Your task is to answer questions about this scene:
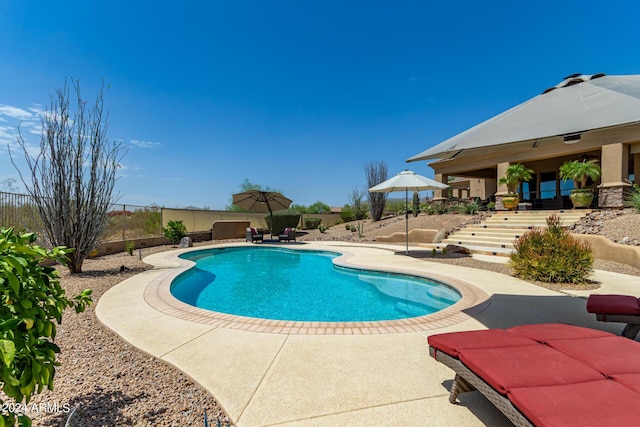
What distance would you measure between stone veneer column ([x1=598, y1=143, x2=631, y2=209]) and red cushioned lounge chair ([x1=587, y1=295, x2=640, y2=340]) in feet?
37.3

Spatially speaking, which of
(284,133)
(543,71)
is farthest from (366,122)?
(543,71)

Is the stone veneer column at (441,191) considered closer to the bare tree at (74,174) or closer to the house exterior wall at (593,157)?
the house exterior wall at (593,157)

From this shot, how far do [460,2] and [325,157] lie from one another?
2298cm

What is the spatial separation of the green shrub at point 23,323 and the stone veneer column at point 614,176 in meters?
16.4

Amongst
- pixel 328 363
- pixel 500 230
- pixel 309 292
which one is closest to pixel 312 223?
pixel 500 230

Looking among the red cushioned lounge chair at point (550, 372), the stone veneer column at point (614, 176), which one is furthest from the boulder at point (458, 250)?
the red cushioned lounge chair at point (550, 372)

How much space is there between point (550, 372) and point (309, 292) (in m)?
5.53

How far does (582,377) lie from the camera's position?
1883 millimetres

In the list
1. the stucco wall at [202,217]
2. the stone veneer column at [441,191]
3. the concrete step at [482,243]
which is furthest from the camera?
the stone veneer column at [441,191]

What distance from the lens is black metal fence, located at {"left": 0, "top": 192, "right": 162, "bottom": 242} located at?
758 centimetres

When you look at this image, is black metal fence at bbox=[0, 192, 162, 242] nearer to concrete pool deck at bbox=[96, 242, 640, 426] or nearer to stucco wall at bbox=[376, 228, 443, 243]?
concrete pool deck at bbox=[96, 242, 640, 426]

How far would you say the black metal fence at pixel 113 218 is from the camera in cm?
758

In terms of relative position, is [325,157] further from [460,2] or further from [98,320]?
[98,320]

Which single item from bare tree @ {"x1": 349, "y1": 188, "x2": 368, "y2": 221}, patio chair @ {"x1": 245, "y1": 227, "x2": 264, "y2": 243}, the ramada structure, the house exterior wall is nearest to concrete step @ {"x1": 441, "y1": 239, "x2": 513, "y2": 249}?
the house exterior wall
